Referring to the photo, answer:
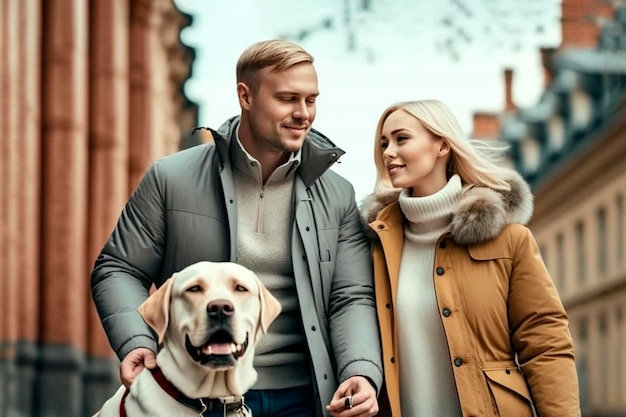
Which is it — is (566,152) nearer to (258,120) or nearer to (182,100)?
(182,100)

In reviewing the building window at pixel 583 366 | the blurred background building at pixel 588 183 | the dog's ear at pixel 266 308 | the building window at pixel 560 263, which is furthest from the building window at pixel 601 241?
the dog's ear at pixel 266 308

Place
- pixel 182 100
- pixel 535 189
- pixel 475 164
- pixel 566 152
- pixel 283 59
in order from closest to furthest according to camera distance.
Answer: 1. pixel 283 59
2. pixel 475 164
3. pixel 182 100
4. pixel 566 152
5. pixel 535 189

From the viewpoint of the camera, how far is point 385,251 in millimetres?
5586

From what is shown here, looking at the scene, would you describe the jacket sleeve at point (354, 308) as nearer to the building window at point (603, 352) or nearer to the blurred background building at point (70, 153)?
the blurred background building at point (70, 153)

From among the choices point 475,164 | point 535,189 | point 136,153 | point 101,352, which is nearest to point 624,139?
point 535,189

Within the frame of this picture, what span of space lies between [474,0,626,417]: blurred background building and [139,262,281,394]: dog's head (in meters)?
32.4

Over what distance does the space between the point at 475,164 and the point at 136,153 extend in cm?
1627

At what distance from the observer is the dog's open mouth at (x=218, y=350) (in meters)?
4.84

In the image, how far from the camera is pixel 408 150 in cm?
562

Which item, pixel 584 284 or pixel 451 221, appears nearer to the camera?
pixel 451 221

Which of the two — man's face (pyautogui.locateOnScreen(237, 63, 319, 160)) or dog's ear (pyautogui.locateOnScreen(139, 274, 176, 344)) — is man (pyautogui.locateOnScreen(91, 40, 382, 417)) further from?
dog's ear (pyautogui.locateOnScreen(139, 274, 176, 344))

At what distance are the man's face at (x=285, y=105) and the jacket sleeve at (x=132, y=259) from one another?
1.48ft

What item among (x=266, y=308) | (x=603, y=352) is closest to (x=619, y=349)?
(x=603, y=352)

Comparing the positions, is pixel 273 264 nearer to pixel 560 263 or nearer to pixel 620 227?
pixel 620 227
